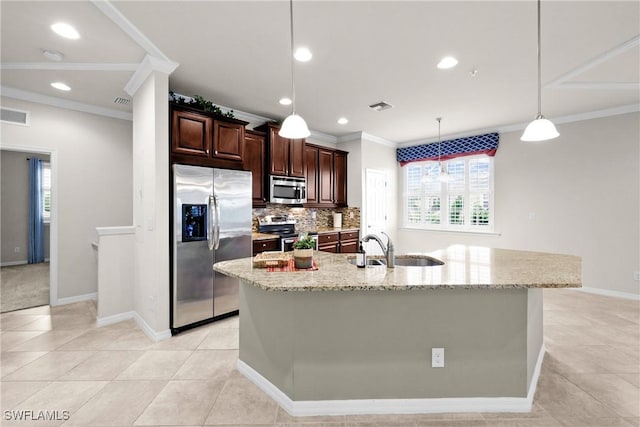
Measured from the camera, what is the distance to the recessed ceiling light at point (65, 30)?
2335 millimetres

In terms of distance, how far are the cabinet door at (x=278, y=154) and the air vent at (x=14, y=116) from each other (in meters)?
2.97

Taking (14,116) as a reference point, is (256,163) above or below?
A: below

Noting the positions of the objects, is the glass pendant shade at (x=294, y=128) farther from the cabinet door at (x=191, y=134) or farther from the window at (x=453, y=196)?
the window at (x=453, y=196)

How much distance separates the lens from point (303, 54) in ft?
9.20

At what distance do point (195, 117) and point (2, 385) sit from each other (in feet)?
9.01

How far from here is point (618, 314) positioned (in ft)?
12.0

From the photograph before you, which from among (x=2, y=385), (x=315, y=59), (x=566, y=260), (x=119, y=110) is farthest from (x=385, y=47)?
(x=2, y=385)

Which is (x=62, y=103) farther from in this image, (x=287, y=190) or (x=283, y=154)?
(x=287, y=190)

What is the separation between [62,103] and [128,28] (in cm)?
233

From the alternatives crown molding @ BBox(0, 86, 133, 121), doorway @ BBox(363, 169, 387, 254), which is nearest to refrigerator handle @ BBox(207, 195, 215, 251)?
crown molding @ BBox(0, 86, 133, 121)

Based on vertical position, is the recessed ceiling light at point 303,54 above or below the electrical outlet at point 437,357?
above

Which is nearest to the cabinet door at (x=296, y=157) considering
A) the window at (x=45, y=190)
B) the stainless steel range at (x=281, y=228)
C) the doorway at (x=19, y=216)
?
the stainless steel range at (x=281, y=228)

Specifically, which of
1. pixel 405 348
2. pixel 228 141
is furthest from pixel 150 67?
pixel 405 348

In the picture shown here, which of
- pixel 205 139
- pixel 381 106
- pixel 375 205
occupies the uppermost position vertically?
pixel 381 106
